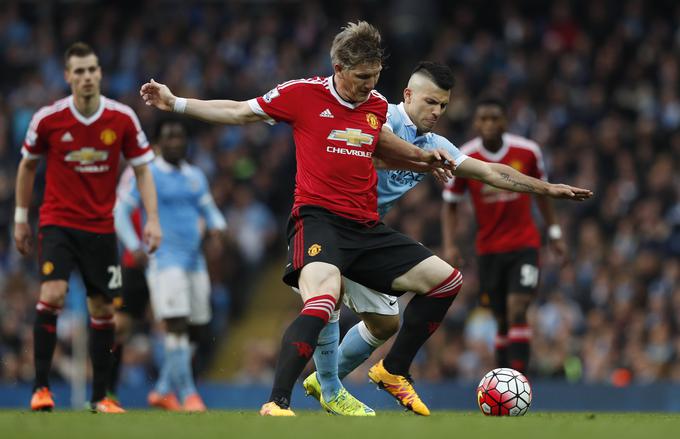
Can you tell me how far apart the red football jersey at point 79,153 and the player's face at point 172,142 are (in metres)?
2.46

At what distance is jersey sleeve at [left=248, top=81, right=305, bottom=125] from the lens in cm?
781

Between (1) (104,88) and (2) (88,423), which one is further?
(1) (104,88)

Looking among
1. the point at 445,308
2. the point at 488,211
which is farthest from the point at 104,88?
the point at 445,308

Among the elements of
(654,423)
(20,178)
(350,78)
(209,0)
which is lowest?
(654,423)

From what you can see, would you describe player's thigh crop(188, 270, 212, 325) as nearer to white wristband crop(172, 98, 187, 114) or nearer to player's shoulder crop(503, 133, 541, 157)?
player's shoulder crop(503, 133, 541, 157)

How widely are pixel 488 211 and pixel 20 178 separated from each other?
167 inches

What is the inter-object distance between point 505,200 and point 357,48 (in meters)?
4.13

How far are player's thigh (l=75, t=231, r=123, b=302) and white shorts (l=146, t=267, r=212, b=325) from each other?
6.52 feet

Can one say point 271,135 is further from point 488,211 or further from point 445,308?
point 445,308

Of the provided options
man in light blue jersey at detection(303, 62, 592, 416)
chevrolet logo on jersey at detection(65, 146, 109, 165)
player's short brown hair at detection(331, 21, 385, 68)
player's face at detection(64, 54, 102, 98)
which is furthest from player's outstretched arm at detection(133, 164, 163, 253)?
player's short brown hair at detection(331, 21, 385, 68)

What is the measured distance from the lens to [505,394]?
815 centimetres

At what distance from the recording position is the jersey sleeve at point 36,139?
31.9 feet

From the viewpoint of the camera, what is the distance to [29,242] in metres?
9.84

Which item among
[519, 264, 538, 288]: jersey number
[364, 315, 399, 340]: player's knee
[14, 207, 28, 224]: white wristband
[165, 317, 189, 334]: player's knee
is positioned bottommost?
[165, 317, 189, 334]: player's knee
